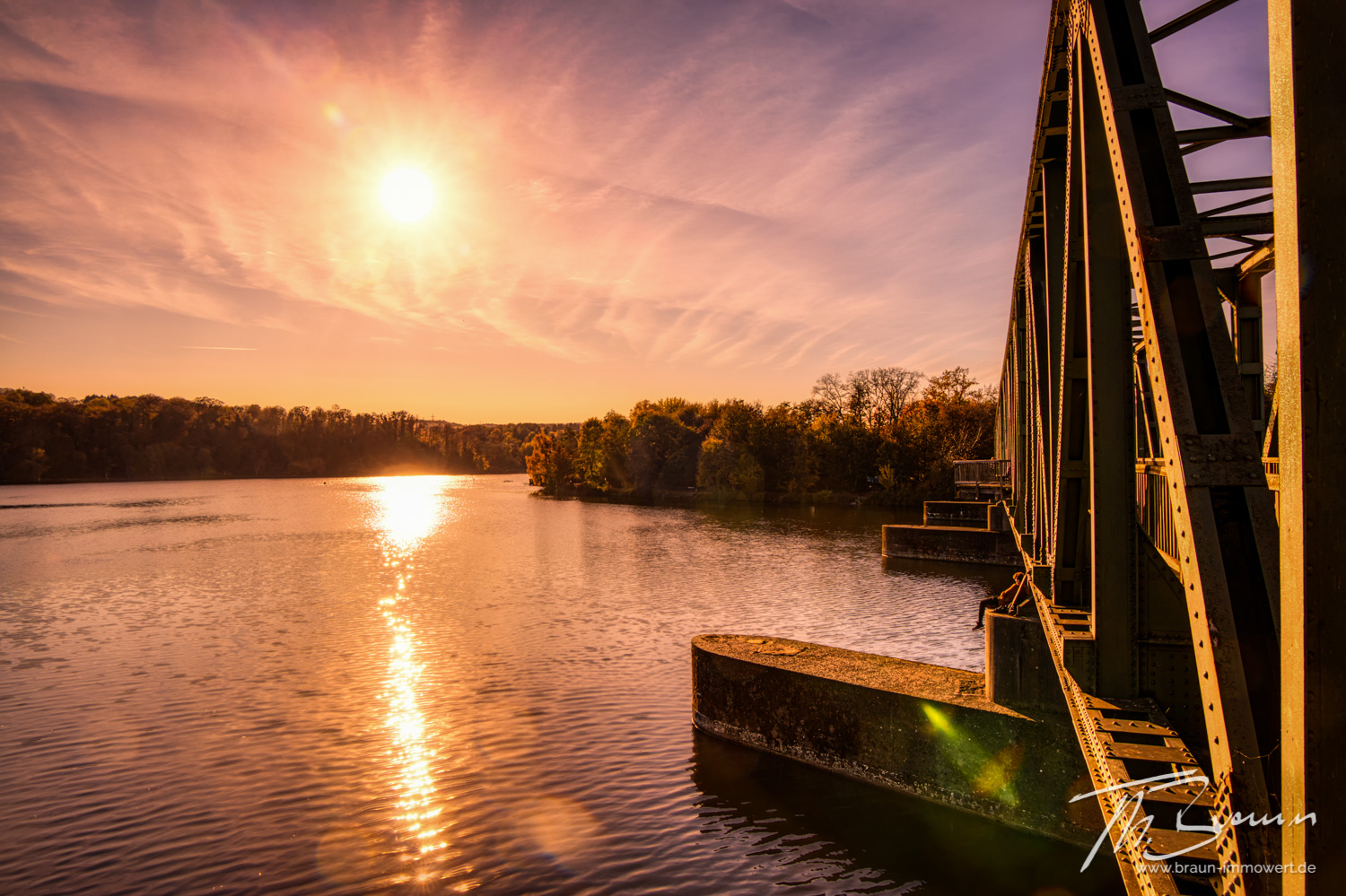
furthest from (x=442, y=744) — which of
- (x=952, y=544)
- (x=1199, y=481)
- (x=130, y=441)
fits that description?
(x=130, y=441)

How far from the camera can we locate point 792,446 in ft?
308

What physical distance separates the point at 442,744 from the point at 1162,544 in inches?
461

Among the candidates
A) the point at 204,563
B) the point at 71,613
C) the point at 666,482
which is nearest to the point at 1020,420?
the point at 71,613

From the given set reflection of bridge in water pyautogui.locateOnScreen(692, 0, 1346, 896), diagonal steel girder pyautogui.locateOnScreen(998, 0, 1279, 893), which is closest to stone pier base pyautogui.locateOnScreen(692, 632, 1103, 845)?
reflection of bridge in water pyautogui.locateOnScreen(692, 0, 1346, 896)

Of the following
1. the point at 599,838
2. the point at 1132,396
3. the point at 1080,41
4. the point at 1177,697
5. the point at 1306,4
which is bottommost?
the point at 599,838

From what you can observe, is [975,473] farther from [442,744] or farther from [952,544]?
[442,744]

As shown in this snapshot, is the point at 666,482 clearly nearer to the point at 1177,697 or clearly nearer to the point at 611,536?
the point at 611,536

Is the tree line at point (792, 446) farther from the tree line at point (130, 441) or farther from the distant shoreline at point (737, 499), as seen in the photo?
the tree line at point (130, 441)

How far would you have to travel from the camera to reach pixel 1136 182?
13.5 ft

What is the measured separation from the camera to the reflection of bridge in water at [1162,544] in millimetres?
2355

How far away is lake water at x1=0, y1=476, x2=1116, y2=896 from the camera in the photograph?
960 cm

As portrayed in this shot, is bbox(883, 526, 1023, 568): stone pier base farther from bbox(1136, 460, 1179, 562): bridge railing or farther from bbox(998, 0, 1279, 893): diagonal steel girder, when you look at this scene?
bbox(998, 0, 1279, 893): diagonal steel girder

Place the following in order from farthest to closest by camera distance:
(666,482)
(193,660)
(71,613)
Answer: (666,482) → (71,613) → (193,660)

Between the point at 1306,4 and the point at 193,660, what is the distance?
22970 mm
